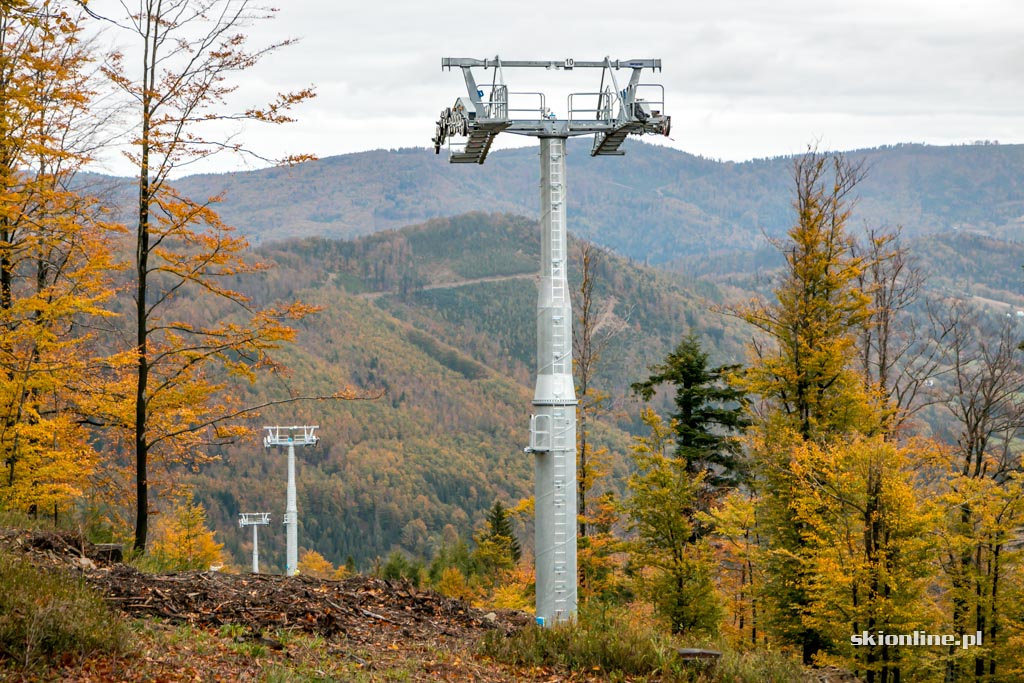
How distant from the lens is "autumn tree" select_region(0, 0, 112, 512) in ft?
48.4

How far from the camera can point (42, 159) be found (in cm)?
1684

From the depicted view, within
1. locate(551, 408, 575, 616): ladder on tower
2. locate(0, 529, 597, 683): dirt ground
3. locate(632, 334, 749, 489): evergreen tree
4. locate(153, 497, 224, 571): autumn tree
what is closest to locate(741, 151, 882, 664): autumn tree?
locate(632, 334, 749, 489): evergreen tree

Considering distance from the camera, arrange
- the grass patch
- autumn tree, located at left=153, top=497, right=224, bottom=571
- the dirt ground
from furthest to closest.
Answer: autumn tree, located at left=153, top=497, right=224, bottom=571
the grass patch
the dirt ground

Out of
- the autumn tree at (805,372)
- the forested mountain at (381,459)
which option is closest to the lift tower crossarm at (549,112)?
the autumn tree at (805,372)

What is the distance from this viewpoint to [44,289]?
16.4m

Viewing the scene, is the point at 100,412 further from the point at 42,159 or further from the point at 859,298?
the point at 859,298

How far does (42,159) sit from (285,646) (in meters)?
11.7

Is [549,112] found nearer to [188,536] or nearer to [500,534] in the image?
[188,536]

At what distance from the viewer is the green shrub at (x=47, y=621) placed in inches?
278

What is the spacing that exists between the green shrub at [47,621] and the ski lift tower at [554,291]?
27.4ft

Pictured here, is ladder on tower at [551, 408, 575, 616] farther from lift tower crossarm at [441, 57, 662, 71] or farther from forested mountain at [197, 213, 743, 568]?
forested mountain at [197, 213, 743, 568]

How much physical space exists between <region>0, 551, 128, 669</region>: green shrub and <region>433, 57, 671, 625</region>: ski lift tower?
27.4 ft

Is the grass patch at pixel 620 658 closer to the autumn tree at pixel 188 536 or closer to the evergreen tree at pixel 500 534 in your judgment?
the autumn tree at pixel 188 536

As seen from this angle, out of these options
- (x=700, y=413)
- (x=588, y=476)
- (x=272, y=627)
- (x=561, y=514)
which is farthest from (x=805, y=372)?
(x=272, y=627)
